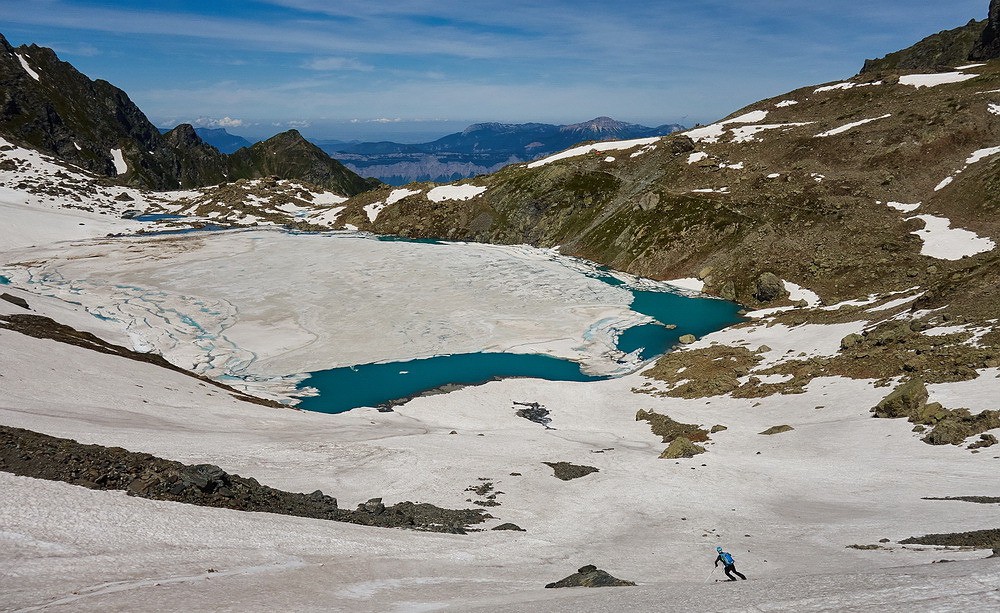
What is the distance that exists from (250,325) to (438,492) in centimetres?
5868

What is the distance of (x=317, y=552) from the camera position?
697 inches

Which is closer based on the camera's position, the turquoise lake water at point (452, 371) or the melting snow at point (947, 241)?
the turquoise lake water at point (452, 371)

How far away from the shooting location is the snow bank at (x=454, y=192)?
159m

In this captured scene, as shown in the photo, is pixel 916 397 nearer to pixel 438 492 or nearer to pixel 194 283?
pixel 438 492

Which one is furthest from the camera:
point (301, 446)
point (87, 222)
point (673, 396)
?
point (87, 222)

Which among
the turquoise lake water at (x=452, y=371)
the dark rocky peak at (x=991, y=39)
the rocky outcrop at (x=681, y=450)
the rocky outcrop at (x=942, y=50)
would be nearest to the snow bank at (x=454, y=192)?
the turquoise lake water at (x=452, y=371)

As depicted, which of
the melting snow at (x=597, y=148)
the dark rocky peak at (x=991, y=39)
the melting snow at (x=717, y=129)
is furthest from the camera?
the melting snow at (x=597, y=148)

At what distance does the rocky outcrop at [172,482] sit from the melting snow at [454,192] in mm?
137688

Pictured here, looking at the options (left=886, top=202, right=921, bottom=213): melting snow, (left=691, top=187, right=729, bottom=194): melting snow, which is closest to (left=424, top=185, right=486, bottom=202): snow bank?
(left=691, top=187, right=729, bottom=194): melting snow

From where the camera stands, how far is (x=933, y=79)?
124438 mm

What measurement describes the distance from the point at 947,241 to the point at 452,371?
2873 inches

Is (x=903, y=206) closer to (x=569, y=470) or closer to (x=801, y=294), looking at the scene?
(x=801, y=294)

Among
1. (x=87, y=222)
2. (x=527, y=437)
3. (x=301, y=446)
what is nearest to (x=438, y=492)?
(x=301, y=446)

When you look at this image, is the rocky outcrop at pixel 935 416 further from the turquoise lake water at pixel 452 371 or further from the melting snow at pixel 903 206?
the melting snow at pixel 903 206
